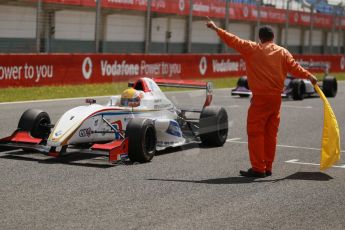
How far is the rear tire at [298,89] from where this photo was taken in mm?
20641

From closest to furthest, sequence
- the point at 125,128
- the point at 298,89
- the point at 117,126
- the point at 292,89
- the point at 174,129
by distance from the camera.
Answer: the point at 117,126, the point at 125,128, the point at 174,129, the point at 298,89, the point at 292,89

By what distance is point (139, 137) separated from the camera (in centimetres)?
830

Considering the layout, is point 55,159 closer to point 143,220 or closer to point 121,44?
point 143,220

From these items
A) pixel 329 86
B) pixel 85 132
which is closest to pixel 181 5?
pixel 329 86

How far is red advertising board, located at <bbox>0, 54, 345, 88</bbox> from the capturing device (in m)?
18.0

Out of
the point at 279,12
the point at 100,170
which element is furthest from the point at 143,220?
the point at 279,12

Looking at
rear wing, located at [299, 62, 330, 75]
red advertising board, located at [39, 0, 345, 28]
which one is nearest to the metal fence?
red advertising board, located at [39, 0, 345, 28]

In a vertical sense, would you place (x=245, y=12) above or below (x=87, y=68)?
above

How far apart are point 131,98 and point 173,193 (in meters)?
2.74

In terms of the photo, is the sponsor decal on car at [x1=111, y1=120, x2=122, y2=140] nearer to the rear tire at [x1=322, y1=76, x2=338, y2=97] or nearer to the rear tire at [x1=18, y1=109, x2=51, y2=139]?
the rear tire at [x1=18, y1=109, x2=51, y2=139]

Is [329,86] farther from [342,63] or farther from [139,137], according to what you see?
[342,63]

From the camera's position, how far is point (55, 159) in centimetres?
859

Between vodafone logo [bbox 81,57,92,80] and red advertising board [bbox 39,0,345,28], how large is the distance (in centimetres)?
494

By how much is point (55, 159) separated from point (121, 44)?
80.3 ft
